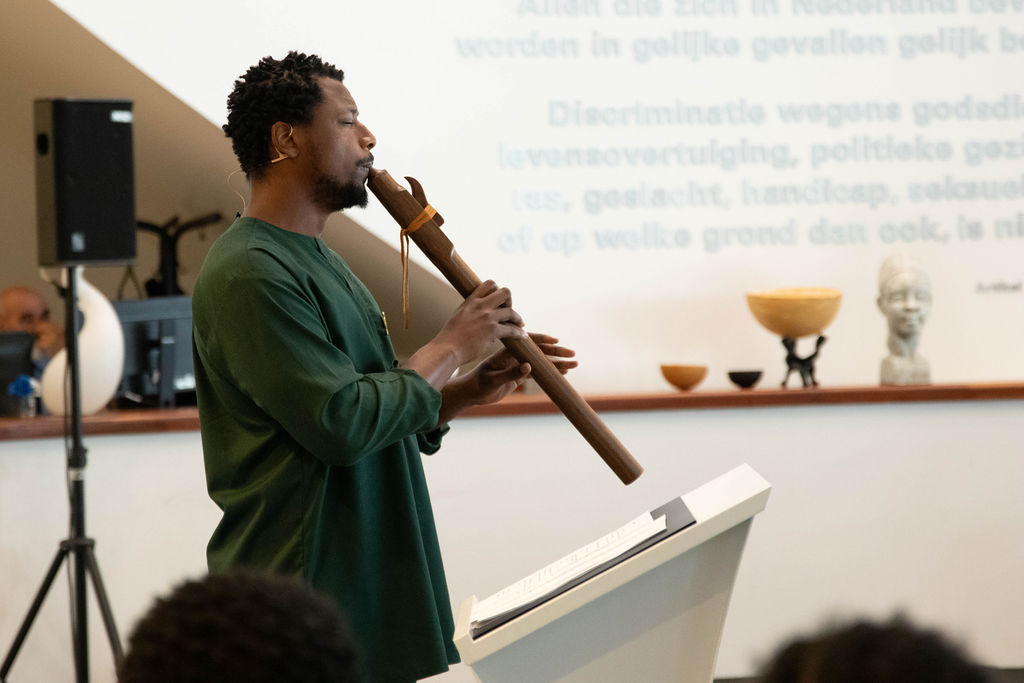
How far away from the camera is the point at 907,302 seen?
3.76 metres

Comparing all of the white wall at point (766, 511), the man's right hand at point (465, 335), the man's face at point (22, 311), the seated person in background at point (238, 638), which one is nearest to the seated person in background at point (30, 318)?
the man's face at point (22, 311)

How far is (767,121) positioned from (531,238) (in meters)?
0.87

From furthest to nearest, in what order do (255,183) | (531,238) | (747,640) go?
1. (531,238)
2. (747,640)
3. (255,183)

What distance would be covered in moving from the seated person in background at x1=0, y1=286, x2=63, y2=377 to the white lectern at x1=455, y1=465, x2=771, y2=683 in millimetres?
3133

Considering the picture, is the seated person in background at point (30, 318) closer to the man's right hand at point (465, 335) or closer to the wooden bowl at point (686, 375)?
the wooden bowl at point (686, 375)

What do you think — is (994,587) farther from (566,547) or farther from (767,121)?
(767,121)

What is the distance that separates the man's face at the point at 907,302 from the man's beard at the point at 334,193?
2.48 m

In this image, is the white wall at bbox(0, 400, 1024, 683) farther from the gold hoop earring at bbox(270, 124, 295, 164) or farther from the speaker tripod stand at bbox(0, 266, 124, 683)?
the gold hoop earring at bbox(270, 124, 295, 164)

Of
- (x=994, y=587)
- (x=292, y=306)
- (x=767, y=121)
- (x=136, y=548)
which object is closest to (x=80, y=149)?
(x=136, y=548)

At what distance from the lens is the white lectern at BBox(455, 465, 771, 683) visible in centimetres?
152

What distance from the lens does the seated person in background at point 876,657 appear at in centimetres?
64

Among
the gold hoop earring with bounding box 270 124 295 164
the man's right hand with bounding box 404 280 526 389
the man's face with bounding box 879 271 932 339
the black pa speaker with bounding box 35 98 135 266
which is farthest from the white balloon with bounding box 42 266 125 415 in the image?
the man's face with bounding box 879 271 932 339

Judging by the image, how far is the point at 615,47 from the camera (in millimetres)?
3924

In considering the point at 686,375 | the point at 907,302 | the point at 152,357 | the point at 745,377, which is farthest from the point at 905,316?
A: the point at 152,357
